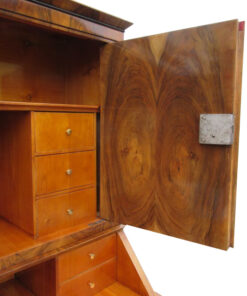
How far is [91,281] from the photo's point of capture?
3.80 feet

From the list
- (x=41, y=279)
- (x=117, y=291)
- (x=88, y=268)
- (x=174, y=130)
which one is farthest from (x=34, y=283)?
(x=174, y=130)

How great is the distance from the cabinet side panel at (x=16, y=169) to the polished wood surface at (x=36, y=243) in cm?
5

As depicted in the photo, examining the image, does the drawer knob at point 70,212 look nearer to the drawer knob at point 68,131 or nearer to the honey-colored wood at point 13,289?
the drawer knob at point 68,131

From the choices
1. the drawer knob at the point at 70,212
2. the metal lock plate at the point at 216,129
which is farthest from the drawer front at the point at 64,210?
the metal lock plate at the point at 216,129

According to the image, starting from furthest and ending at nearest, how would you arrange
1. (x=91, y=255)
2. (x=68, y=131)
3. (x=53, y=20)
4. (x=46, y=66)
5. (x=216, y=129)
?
(x=46, y=66)
(x=91, y=255)
(x=68, y=131)
(x=53, y=20)
(x=216, y=129)

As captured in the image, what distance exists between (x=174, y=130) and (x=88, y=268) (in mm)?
691

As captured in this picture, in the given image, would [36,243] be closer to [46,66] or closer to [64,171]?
[64,171]

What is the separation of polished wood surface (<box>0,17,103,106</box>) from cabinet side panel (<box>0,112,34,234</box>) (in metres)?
0.25

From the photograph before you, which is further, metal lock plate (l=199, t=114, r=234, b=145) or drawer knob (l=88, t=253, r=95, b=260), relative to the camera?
drawer knob (l=88, t=253, r=95, b=260)

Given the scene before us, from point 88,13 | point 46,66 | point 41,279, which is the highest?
point 88,13

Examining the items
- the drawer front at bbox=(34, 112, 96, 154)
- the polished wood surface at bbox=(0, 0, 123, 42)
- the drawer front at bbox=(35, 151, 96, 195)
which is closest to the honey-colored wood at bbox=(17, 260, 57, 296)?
the drawer front at bbox=(35, 151, 96, 195)

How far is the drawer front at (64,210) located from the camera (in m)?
1.00

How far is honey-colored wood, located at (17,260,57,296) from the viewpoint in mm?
1044

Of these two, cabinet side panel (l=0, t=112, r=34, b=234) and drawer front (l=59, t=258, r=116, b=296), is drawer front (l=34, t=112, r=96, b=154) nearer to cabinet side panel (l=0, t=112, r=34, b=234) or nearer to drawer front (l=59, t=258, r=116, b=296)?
cabinet side panel (l=0, t=112, r=34, b=234)
